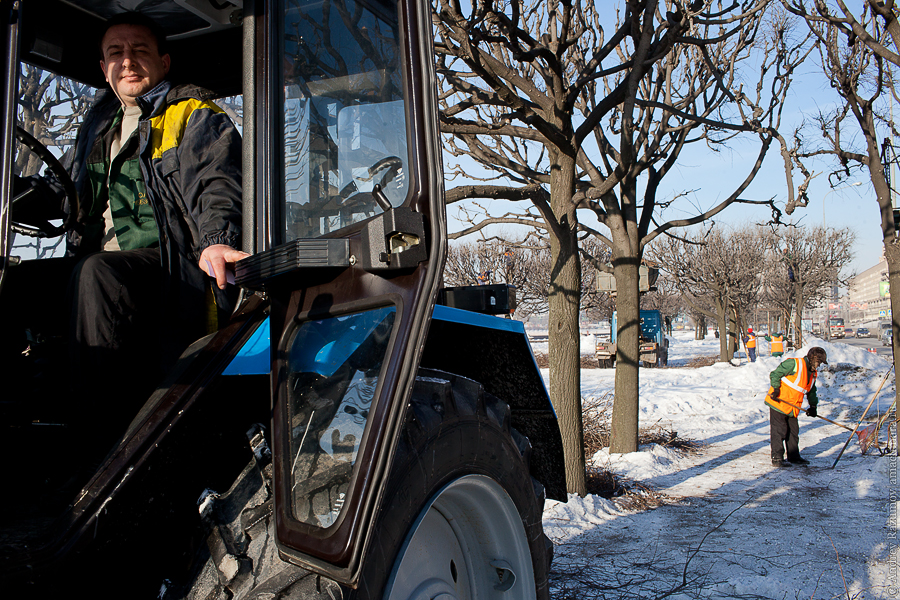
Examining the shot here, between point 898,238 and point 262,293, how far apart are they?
9.42 m

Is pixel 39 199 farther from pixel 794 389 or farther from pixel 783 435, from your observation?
pixel 794 389

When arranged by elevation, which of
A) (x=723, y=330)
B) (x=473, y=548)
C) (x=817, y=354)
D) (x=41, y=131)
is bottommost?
(x=473, y=548)

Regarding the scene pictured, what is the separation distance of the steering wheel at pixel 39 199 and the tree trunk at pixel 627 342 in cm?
615

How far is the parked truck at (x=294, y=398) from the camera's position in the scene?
135cm

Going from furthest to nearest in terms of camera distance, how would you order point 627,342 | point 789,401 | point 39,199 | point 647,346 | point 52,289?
point 647,346 → point 789,401 → point 627,342 → point 39,199 → point 52,289

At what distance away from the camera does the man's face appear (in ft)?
7.08

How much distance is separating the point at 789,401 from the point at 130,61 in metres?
8.62

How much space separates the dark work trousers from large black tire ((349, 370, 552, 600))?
2.43ft

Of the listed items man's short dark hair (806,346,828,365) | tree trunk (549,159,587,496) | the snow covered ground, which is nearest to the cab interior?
the snow covered ground

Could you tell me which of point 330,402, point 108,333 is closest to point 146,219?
point 108,333

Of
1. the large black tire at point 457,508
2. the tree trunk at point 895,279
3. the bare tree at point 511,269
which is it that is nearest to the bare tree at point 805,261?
the bare tree at point 511,269

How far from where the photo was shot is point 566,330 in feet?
20.4

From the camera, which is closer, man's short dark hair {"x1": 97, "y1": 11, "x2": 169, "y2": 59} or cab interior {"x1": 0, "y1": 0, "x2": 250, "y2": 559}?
cab interior {"x1": 0, "y1": 0, "x2": 250, "y2": 559}

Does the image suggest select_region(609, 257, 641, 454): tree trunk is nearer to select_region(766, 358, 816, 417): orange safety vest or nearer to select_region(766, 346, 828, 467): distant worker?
select_region(766, 346, 828, 467): distant worker
